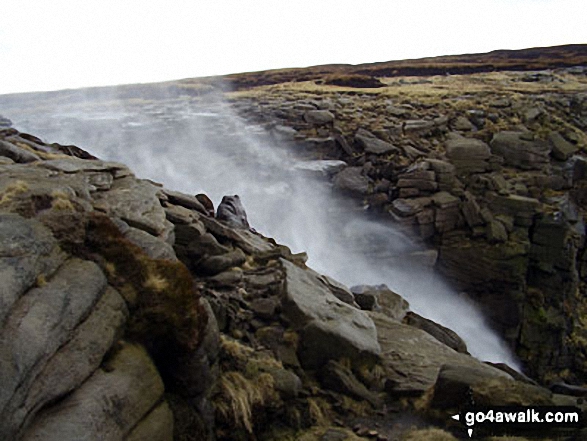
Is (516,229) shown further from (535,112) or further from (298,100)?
(298,100)

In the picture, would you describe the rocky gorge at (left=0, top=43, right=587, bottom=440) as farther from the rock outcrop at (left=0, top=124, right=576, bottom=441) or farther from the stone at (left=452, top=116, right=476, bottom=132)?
the stone at (left=452, top=116, right=476, bottom=132)

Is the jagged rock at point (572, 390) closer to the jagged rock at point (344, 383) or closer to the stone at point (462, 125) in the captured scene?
the jagged rock at point (344, 383)

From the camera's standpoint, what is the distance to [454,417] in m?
8.35

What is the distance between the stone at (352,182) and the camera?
2603cm

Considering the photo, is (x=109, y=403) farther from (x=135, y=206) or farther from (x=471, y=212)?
(x=471, y=212)

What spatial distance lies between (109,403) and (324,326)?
16.7 feet

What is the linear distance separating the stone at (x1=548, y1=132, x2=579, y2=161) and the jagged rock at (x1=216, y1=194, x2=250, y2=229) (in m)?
21.3

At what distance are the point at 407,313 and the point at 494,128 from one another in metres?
20.4

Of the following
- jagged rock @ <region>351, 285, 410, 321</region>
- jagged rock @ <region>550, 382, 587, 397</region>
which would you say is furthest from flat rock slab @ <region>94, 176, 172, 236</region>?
jagged rock @ <region>550, 382, 587, 397</region>

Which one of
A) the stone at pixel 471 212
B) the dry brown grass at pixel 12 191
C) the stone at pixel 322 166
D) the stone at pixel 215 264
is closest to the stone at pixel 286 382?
the stone at pixel 215 264

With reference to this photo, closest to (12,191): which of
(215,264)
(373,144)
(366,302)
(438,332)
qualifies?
(215,264)

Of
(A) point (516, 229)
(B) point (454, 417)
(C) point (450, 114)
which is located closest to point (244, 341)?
(B) point (454, 417)

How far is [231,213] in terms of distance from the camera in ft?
51.3

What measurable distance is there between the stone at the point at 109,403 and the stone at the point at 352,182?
66.9ft
